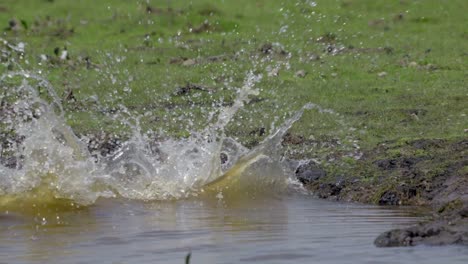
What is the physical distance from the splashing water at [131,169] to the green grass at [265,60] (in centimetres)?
135

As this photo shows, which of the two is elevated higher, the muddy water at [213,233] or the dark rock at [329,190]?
the dark rock at [329,190]

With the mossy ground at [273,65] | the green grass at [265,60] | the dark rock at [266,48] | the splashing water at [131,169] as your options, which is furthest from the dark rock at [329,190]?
the dark rock at [266,48]

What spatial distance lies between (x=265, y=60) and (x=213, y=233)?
7.84m

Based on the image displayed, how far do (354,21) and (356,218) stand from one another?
9.44 m

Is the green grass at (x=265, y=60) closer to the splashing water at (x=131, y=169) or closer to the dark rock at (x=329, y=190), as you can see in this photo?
the dark rock at (x=329, y=190)

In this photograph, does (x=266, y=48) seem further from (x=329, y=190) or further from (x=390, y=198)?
(x=390, y=198)

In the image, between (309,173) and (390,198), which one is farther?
(309,173)

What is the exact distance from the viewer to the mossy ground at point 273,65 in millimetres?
10970

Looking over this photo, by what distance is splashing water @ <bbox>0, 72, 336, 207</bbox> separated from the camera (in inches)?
334

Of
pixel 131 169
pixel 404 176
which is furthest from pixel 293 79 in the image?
pixel 404 176

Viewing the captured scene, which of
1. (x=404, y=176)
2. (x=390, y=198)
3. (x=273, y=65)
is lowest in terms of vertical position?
(x=390, y=198)

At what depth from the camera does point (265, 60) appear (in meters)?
14.5

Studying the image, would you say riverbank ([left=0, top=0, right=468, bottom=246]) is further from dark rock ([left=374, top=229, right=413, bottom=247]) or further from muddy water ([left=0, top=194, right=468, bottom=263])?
muddy water ([left=0, top=194, right=468, bottom=263])

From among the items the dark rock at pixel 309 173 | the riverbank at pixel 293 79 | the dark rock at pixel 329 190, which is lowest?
the dark rock at pixel 329 190
